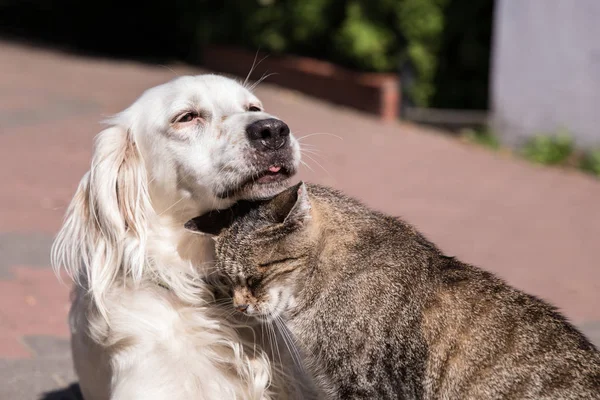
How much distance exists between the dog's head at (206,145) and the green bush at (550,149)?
22.3 feet

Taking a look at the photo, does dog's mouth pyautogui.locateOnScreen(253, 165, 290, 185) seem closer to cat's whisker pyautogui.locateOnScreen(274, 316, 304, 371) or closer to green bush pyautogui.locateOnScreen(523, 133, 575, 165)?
cat's whisker pyautogui.locateOnScreen(274, 316, 304, 371)

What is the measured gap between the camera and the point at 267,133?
11.7 ft

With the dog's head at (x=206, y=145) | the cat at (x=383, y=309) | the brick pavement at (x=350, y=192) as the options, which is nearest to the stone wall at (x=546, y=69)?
the brick pavement at (x=350, y=192)

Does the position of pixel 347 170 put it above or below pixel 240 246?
below

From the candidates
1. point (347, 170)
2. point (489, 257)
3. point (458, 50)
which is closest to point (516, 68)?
point (458, 50)

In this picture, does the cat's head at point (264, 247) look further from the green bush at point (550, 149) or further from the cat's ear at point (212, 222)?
the green bush at point (550, 149)

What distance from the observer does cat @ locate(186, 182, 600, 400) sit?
3.47 m

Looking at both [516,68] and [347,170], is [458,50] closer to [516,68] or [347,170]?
[516,68]

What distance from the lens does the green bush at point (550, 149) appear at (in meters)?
9.83

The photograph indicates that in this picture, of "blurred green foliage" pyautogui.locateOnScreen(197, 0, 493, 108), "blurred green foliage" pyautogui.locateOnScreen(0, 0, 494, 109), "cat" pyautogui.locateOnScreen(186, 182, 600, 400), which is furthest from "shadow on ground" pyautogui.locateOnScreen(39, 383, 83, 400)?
"blurred green foliage" pyautogui.locateOnScreen(197, 0, 493, 108)

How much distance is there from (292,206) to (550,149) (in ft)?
22.8

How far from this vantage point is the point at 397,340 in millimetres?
3574

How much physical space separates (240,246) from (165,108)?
0.68 m

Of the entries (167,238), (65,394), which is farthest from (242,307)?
(65,394)
